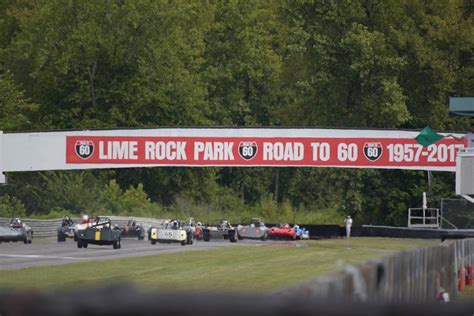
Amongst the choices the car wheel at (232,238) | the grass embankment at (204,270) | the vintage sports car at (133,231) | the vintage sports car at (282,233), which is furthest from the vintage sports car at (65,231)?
the vintage sports car at (282,233)

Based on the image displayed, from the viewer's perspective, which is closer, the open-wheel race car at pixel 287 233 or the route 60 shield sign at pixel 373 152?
the route 60 shield sign at pixel 373 152

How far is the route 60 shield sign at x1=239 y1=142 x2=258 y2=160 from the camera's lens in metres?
48.7

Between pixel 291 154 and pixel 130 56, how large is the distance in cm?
3128

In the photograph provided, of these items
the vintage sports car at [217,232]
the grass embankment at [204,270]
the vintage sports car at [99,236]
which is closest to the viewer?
the grass embankment at [204,270]

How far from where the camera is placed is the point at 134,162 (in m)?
48.6

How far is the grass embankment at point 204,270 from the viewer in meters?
22.3

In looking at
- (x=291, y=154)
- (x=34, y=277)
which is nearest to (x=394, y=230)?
(x=291, y=154)

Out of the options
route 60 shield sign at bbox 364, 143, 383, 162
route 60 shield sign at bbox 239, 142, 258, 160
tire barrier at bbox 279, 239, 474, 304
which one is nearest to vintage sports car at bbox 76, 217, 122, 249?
route 60 shield sign at bbox 239, 142, 258, 160

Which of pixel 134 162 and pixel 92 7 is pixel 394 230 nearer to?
pixel 134 162

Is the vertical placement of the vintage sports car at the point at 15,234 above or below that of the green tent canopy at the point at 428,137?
below

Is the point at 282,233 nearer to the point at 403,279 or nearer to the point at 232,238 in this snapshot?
the point at 232,238

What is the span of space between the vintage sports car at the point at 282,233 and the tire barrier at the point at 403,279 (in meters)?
30.9

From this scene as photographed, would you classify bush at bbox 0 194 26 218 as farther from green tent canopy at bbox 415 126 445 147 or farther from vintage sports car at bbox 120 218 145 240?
green tent canopy at bbox 415 126 445 147

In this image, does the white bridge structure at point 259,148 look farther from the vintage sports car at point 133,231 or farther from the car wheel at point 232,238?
the vintage sports car at point 133,231
